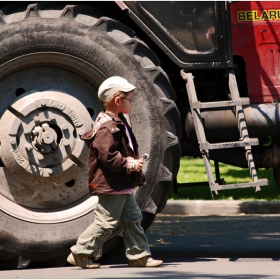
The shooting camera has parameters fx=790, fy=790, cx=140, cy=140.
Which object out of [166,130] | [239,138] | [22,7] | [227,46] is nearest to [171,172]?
[166,130]

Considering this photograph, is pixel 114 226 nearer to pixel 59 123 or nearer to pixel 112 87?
pixel 59 123

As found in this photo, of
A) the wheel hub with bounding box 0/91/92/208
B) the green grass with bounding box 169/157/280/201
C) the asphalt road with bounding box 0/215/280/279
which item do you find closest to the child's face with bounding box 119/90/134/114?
the wheel hub with bounding box 0/91/92/208

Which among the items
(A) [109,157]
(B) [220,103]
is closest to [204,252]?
(B) [220,103]

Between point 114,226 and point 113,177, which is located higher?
point 113,177

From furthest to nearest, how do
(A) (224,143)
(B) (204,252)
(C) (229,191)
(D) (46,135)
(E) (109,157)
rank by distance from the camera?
1. (C) (229,191)
2. (B) (204,252)
3. (A) (224,143)
4. (D) (46,135)
5. (E) (109,157)

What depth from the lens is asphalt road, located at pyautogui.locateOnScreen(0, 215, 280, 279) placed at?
545 centimetres

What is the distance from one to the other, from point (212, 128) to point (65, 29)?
4.56ft

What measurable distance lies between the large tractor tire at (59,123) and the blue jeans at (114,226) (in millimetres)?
192

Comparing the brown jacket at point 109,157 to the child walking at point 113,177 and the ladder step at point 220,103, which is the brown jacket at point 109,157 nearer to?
the child walking at point 113,177

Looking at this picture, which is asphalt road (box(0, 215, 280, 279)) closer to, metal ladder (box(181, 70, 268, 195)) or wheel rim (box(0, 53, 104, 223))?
wheel rim (box(0, 53, 104, 223))

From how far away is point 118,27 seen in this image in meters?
5.94

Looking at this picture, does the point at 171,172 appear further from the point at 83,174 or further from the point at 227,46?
the point at 227,46

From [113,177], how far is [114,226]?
1.16 ft

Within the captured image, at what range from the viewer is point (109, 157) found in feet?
17.8
